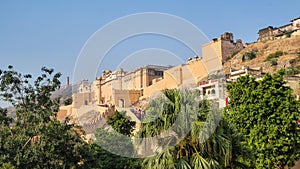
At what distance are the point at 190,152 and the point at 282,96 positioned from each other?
852 cm

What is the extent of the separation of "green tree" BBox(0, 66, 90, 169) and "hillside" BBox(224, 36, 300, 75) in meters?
38.5

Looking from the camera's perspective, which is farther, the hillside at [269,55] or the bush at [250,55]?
the bush at [250,55]

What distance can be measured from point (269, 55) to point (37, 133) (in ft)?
156

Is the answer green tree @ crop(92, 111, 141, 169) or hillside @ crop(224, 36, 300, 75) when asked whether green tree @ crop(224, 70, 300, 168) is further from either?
hillside @ crop(224, 36, 300, 75)

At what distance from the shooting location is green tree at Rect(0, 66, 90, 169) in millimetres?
12445

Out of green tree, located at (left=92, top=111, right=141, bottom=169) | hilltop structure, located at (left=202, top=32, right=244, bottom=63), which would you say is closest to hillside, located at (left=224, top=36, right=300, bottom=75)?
hilltop structure, located at (left=202, top=32, right=244, bottom=63)

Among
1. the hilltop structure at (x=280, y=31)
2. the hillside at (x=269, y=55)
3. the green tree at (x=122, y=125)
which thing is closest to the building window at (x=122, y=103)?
the green tree at (x=122, y=125)

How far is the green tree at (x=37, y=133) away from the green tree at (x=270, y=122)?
7217mm

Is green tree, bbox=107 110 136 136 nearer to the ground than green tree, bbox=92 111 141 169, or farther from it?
farther from it

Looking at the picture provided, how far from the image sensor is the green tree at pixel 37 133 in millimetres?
12445

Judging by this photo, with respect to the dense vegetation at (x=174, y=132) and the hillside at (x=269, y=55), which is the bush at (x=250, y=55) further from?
the dense vegetation at (x=174, y=132)

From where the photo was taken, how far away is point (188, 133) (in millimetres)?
9812

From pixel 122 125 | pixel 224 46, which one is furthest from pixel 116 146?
pixel 224 46

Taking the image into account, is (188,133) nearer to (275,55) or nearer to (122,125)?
(122,125)
